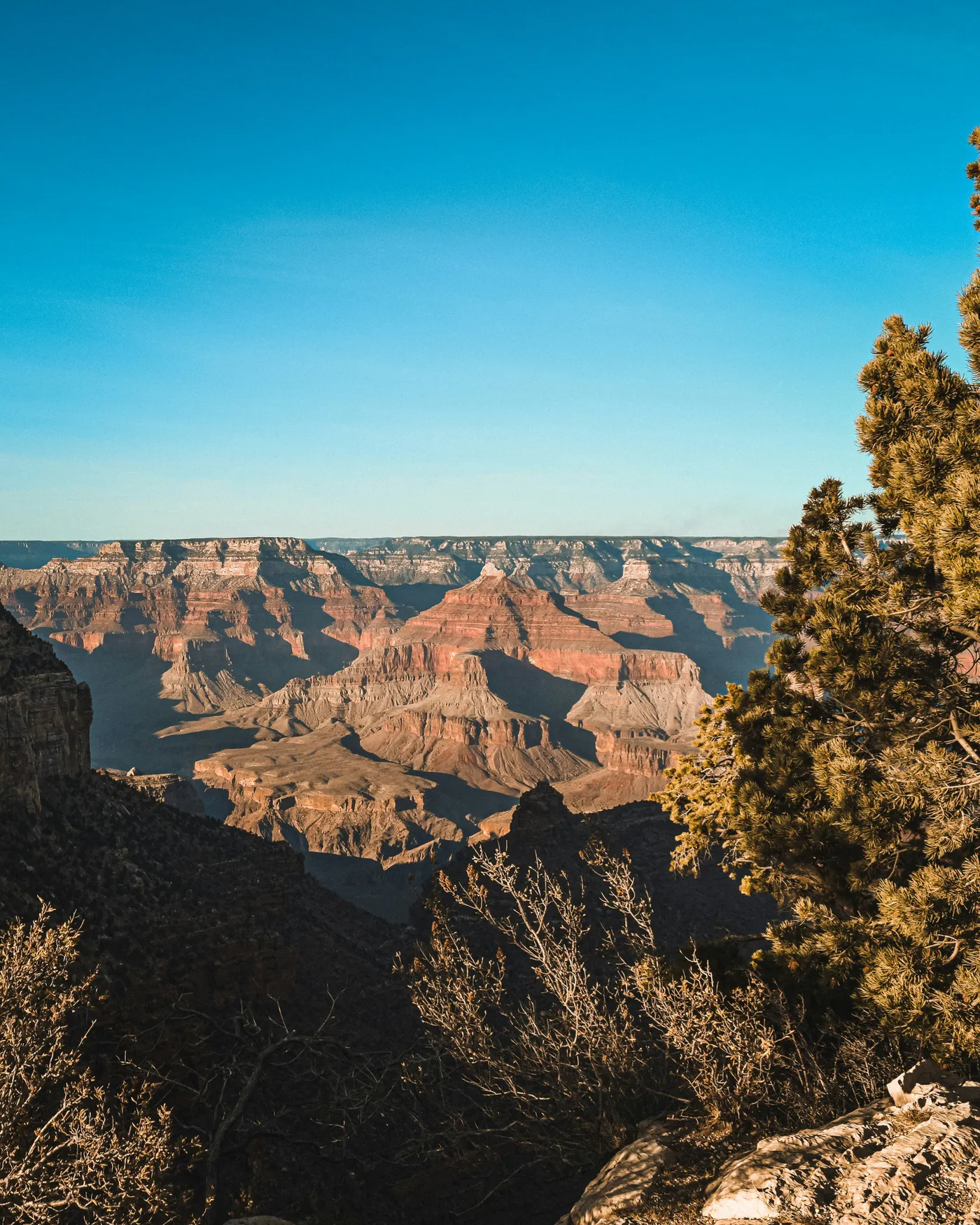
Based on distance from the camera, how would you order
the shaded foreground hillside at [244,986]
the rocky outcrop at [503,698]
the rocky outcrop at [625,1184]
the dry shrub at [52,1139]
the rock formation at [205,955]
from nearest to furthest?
the rocky outcrop at [625,1184] → the dry shrub at [52,1139] → the shaded foreground hillside at [244,986] → the rock formation at [205,955] → the rocky outcrop at [503,698]

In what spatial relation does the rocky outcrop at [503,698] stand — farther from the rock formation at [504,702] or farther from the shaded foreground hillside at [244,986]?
the shaded foreground hillside at [244,986]

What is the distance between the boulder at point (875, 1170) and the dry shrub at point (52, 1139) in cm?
646

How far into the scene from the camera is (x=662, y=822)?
43500 millimetres

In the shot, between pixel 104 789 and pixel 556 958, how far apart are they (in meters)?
23.3

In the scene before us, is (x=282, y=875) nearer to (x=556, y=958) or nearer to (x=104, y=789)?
(x=104, y=789)

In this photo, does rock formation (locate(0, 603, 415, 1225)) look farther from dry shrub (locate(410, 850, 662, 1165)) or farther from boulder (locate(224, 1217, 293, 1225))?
dry shrub (locate(410, 850, 662, 1165))

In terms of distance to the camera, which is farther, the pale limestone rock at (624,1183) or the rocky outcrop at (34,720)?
the rocky outcrop at (34,720)

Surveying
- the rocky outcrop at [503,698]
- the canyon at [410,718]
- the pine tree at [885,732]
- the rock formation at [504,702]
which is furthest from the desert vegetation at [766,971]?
the rocky outcrop at [503,698]

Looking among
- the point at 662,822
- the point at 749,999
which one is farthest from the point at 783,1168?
the point at 662,822

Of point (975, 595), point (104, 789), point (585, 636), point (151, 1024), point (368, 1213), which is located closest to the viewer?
point (975, 595)

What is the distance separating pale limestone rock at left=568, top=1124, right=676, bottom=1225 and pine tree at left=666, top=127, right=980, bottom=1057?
4.09m

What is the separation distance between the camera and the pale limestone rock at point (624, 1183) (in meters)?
8.13

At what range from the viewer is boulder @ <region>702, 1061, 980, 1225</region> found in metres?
6.50

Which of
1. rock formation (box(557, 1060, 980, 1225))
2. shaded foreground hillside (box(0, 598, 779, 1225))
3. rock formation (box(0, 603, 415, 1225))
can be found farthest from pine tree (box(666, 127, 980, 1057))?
rock formation (box(0, 603, 415, 1225))
